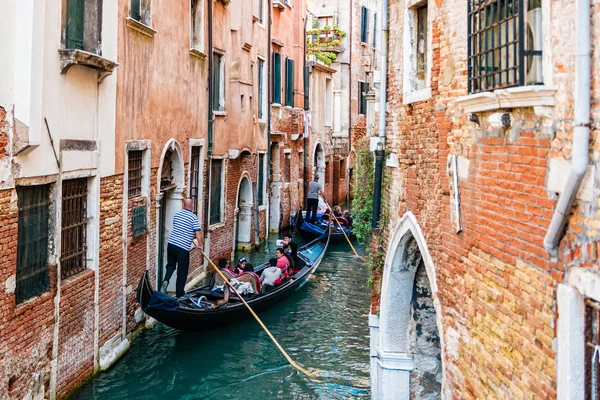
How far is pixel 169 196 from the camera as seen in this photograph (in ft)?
37.1

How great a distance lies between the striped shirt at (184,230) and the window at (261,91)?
761cm

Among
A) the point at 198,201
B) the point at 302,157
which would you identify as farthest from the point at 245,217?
the point at 302,157

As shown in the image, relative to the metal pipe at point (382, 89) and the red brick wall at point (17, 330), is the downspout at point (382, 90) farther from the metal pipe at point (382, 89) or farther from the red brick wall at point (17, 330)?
the red brick wall at point (17, 330)

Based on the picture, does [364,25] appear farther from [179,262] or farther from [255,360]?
[255,360]

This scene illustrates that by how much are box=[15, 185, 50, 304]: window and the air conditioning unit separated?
4300 mm

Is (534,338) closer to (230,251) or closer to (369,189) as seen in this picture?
(369,189)

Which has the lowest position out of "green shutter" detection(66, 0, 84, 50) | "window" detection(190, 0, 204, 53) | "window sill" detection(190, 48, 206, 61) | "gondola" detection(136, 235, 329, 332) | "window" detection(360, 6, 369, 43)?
"gondola" detection(136, 235, 329, 332)

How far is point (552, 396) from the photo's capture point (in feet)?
10.8

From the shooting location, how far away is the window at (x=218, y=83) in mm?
13620

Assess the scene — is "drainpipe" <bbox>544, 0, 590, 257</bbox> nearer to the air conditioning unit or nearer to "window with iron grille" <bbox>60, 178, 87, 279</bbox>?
the air conditioning unit

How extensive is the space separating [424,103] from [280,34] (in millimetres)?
13750

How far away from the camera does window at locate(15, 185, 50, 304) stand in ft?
20.4

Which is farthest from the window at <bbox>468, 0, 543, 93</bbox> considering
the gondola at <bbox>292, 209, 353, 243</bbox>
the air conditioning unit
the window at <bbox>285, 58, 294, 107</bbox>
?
the window at <bbox>285, 58, 294, 107</bbox>

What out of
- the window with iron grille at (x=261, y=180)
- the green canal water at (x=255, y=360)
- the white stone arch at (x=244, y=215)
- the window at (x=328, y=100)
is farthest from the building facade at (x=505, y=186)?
the window at (x=328, y=100)
